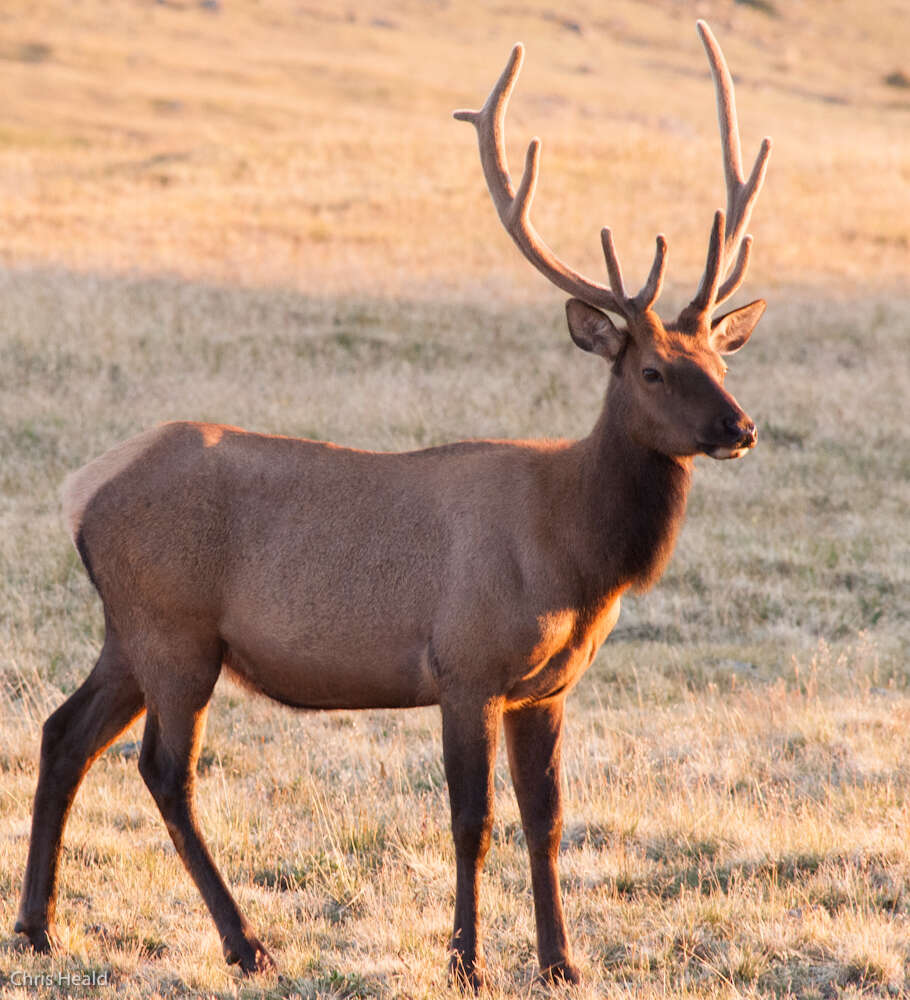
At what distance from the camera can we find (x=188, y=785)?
18.2 ft

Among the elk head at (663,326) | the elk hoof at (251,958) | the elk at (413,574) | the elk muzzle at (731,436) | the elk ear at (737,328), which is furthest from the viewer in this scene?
the elk ear at (737,328)

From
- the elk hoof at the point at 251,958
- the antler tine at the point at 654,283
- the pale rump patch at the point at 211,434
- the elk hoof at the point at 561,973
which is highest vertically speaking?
the antler tine at the point at 654,283

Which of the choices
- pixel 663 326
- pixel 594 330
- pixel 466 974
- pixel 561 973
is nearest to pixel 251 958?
pixel 466 974

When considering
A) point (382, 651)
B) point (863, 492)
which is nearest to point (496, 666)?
point (382, 651)

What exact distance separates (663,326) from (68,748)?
2.90 meters

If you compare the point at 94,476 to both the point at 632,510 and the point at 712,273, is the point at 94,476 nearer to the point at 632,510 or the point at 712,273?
the point at 632,510

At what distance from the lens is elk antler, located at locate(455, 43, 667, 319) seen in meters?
5.37

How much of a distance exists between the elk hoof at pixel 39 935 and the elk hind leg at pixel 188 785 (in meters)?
0.59

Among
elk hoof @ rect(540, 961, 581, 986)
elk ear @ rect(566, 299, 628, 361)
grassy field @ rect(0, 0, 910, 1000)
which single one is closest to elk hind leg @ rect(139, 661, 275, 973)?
grassy field @ rect(0, 0, 910, 1000)

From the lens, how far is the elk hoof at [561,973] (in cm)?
527

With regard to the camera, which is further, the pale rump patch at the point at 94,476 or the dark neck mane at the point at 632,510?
the pale rump patch at the point at 94,476

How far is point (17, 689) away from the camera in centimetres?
841

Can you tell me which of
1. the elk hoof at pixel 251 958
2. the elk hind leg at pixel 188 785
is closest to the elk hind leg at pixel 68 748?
the elk hind leg at pixel 188 785

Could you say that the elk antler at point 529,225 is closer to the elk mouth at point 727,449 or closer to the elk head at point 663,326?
the elk head at point 663,326
